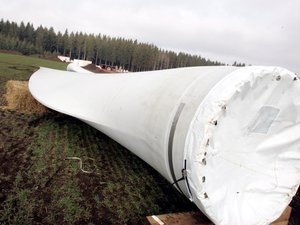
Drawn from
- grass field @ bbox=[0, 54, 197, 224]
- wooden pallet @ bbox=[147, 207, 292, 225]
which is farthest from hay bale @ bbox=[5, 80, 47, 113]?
wooden pallet @ bbox=[147, 207, 292, 225]

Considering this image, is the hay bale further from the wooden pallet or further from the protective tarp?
the wooden pallet

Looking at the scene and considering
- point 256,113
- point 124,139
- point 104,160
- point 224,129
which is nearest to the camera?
point 224,129

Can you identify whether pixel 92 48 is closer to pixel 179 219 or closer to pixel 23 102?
pixel 23 102

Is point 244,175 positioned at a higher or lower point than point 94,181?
higher

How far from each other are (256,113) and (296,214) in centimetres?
241

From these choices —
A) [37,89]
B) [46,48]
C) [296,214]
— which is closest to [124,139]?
[296,214]

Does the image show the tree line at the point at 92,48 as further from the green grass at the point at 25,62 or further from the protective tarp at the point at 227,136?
the protective tarp at the point at 227,136

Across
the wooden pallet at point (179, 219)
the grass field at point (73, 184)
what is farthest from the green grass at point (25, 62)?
the wooden pallet at point (179, 219)

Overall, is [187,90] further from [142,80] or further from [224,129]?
[142,80]

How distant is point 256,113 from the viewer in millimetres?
2561

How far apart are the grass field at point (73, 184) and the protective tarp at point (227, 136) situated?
0.79 metres

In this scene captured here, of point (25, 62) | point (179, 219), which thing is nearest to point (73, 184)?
point (179, 219)

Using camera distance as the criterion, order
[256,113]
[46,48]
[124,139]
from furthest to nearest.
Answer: [46,48], [124,139], [256,113]

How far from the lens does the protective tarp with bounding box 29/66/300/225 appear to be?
212 cm
